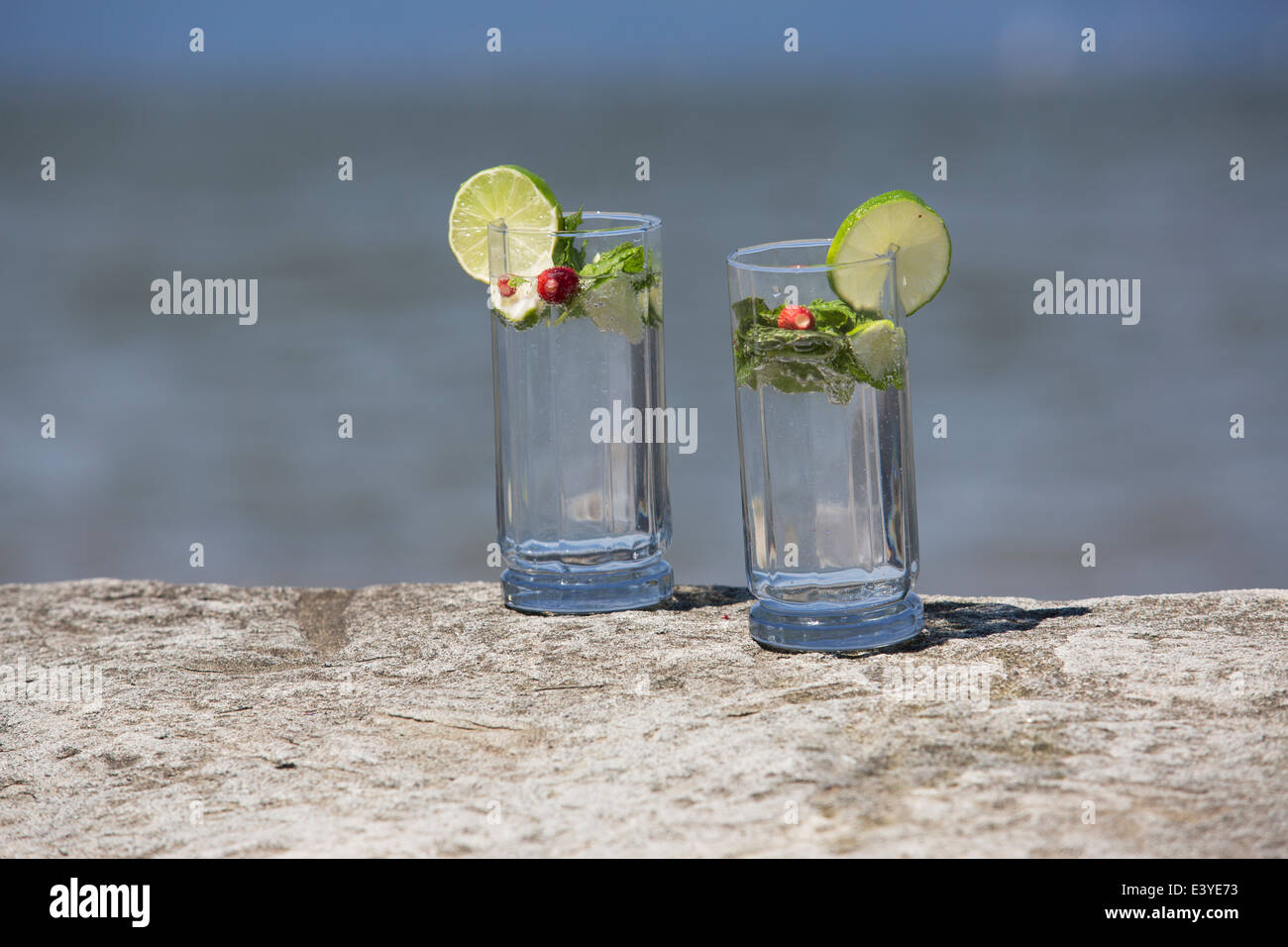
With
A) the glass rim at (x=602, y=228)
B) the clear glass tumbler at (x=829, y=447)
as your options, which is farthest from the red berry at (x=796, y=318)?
the glass rim at (x=602, y=228)

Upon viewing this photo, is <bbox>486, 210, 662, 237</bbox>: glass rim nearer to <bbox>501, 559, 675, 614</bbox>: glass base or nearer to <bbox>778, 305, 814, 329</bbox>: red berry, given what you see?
<bbox>778, 305, 814, 329</bbox>: red berry

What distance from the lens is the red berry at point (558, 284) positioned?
226cm

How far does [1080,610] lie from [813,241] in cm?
75

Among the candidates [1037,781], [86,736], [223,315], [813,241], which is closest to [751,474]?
[813,241]

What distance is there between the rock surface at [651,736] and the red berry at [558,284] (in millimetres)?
557

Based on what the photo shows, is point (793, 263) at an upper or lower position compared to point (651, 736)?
upper

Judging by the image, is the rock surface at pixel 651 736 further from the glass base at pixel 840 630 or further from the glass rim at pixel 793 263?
the glass rim at pixel 793 263

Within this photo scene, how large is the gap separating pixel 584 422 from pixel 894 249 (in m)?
0.63

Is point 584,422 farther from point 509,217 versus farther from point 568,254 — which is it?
point 509,217

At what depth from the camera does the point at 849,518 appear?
1.99m

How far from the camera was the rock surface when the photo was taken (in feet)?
4.48

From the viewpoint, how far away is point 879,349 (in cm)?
197

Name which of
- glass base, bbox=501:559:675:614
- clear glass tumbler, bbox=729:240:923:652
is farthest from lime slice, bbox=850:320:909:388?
glass base, bbox=501:559:675:614

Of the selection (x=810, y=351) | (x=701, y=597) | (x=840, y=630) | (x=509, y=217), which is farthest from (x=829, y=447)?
(x=509, y=217)
